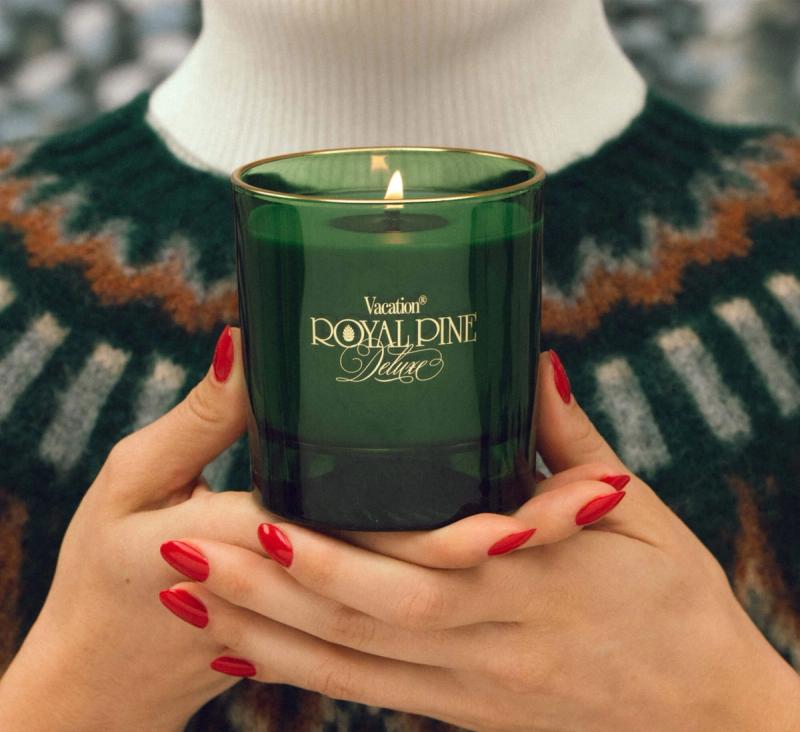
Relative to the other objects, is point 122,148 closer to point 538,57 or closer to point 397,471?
point 538,57

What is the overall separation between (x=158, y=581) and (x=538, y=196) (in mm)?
288

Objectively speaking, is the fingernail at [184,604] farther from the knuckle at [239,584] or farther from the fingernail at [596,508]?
the fingernail at [596,508]

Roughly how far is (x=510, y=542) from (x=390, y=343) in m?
0.11

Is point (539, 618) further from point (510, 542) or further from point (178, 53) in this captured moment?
point (178, 53)

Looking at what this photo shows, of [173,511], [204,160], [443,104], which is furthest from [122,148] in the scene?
[173,511]

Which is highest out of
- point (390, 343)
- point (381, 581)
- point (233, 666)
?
point (390, 343)

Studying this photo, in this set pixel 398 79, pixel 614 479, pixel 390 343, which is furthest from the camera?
pixel 398 79

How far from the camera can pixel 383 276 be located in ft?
1.20

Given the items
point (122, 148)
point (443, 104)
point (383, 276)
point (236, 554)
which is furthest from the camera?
point (122, 148)

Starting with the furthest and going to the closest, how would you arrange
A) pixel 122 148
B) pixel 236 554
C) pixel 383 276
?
pixel 122 148 → pixel 236 554 → pixel 383 276

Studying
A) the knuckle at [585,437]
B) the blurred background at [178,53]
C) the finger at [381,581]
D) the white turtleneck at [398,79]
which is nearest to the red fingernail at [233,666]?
the finger at [381,581]

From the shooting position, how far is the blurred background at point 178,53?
1.13m

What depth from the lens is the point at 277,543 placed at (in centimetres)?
44

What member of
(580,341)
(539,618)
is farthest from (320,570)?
(580,341)
